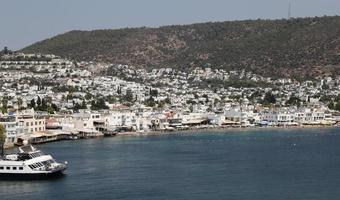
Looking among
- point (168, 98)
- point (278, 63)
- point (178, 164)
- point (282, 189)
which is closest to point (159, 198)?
point (282, 189)

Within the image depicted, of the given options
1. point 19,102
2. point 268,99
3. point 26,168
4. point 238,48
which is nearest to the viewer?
point 26,168

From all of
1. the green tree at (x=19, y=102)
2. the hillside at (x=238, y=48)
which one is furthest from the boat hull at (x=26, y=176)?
the hillside at (x=238, y=48)

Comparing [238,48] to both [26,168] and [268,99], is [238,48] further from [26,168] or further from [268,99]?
[26,168]

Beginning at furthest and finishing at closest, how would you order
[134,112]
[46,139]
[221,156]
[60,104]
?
[60,104]
[134,112]
[46,139]
[221,156]

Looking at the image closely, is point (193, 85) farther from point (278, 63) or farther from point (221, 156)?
point (221, 156)

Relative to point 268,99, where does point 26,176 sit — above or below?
below

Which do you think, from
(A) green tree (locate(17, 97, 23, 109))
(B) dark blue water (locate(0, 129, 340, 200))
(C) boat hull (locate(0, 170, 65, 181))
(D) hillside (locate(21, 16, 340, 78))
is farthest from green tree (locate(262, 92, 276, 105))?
(C) boat hull (locate(0, 170, 65, 181))

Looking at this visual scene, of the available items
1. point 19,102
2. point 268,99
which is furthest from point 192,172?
point 268,99

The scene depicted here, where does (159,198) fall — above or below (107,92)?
below
